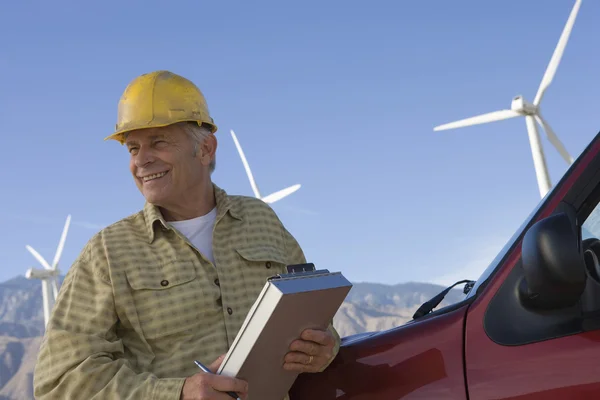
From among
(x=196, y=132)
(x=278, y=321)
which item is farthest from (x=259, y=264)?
(x=278, y=321)

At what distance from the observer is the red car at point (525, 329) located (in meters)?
2.09

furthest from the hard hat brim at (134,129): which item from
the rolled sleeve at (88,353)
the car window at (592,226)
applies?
the car window at (592,226)

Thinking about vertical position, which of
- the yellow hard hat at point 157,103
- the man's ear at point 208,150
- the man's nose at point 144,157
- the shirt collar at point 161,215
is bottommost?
the shirt collar at point 161,215

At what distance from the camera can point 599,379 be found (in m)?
2.14

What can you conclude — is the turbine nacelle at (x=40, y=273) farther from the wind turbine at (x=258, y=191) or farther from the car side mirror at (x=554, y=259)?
the car side mirror at (x=554, y=259)

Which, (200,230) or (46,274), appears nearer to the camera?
(200,230)

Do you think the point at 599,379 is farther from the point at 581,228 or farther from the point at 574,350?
the point at 581,228

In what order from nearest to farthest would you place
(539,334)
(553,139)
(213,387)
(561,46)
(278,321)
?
(539,334) < (278,321) < (213,387) < (561,46) < (553,139)

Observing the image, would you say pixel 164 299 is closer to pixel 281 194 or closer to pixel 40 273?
pixel 281 194

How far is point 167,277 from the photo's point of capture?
3182 millimetres

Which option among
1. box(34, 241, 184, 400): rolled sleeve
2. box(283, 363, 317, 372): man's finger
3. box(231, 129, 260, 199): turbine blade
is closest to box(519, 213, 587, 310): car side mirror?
box(283, 363, 317, 372): man's finger

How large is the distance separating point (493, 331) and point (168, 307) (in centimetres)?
133

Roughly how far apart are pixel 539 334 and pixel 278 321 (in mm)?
764

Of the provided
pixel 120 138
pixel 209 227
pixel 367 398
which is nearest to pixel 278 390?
pixel 367 398
